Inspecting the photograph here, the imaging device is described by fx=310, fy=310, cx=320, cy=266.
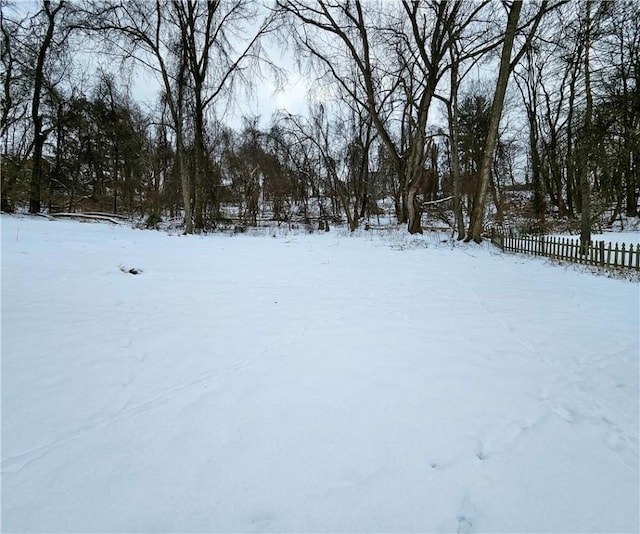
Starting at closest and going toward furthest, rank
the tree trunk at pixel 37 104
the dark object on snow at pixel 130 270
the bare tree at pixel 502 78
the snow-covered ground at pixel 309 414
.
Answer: the snow-covered ground at pixel 309 414 < the dark object on snow at pixel 130 270 < the bare tree at pixel 502 78 < the tree trunk at pixel 37 104

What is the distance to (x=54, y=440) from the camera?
1.67m

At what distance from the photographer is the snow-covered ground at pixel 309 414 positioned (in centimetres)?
135

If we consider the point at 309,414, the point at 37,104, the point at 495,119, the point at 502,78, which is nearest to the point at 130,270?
the point at 309,414

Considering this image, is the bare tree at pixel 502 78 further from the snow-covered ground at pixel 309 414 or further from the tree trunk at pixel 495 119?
the snow-covered ground at pixel 309 414

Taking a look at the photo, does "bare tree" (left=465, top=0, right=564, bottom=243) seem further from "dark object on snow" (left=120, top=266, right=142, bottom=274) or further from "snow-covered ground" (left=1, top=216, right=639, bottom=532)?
"dark object on snow" (left=120, top=266, right=142, bottom=274)

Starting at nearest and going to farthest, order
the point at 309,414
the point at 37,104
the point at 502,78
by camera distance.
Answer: the point at 309,414, the point at 502,78, the point at 37,104

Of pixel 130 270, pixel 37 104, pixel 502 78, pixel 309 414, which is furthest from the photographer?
pixel 37 104

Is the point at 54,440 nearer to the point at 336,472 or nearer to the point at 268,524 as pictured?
the point at 268,524

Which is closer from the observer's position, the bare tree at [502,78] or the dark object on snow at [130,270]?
the dark object on snow at [130,270]

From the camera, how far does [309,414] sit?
6.38 ft

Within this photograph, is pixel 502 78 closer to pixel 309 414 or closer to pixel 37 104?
pixel 309 414

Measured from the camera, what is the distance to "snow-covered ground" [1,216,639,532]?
1.35 m

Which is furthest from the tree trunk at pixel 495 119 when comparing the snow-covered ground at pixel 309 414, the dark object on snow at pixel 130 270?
the dark object on snow at pixel 130 270

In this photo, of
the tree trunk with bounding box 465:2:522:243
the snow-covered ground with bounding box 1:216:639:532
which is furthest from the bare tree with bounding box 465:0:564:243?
the snow-covered ground with bounding box 1:216:639:532
